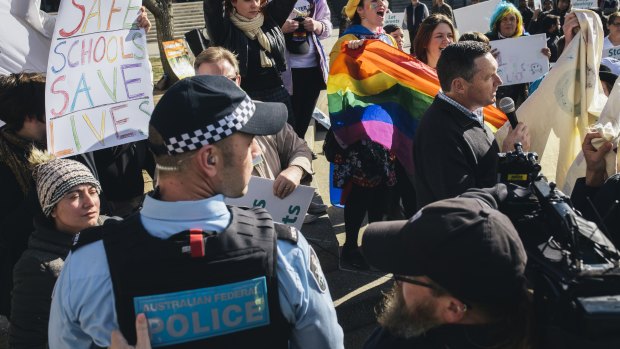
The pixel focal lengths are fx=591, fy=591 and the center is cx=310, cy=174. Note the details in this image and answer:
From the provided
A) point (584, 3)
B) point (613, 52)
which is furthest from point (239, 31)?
point (584, 3)

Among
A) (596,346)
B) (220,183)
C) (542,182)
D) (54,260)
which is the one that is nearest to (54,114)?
(54,260)

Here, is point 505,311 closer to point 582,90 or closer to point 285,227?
point 285,227

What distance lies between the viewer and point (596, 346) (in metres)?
1.23

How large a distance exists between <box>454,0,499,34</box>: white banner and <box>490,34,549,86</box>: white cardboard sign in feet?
6.69

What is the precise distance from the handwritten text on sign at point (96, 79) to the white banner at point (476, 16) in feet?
18.7

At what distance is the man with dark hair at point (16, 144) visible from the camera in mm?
2820

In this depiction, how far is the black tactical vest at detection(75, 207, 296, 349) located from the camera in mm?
1476

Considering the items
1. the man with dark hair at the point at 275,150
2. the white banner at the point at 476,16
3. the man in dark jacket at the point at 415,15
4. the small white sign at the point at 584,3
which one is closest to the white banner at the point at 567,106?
the man with dark hair at the point at 275,150

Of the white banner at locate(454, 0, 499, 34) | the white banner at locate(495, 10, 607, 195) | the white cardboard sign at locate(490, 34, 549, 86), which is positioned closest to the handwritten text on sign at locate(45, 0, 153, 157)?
the white banner at locate(495, 10, 607, 195)

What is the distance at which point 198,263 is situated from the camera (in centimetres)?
149

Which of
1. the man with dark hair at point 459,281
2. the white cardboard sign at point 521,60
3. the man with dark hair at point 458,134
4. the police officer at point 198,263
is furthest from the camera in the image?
the white cardboard sign at point 521,60

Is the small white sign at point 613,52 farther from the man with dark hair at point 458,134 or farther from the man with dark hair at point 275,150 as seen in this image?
the man with dark hair at point 275,150

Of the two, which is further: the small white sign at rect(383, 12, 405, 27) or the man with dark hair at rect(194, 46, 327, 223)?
the small white sign at rect(383, 12, 405, 27)

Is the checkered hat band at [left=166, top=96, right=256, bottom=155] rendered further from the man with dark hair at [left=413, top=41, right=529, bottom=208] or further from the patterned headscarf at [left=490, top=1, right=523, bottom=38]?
the patterned headscarf at [left=490, top=1, right=523, bottom=38]
